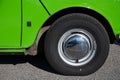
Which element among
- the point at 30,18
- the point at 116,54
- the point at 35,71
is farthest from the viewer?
the point at 116,54

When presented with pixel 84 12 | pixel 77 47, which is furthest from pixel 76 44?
pixel 84 12

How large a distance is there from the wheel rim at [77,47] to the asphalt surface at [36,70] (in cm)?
26

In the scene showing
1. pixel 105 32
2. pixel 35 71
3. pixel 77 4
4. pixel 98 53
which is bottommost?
pixel 35 71

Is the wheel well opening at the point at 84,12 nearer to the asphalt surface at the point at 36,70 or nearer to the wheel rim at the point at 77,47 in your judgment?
the wheel rim at the point at 77,47

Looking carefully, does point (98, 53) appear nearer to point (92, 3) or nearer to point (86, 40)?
point (86, 40)

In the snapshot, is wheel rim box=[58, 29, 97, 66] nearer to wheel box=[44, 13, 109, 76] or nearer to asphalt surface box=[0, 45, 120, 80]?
wheel box=[44, 13, 109, 76]

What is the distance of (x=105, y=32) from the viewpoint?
4.48 meters

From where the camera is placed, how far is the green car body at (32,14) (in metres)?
4.25

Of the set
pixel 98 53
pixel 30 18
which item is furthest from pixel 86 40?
pixel 30 18

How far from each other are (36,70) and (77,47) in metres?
0.78

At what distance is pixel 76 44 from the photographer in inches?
177

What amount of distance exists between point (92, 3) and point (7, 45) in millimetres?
1307

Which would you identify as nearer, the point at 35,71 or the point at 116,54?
the point at 35,71

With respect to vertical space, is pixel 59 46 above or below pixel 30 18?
below
